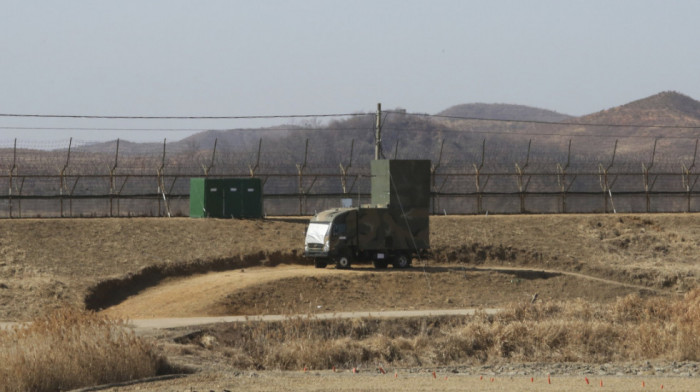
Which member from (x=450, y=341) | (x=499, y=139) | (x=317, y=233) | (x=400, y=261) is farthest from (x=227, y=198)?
(x=499, y=139)

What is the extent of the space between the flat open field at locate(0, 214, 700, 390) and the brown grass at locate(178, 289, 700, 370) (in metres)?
0.60

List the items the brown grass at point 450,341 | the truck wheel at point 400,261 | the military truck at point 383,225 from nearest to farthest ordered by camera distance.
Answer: the brown grass at point 450,341 < the military truck at point 383,225 < the truck wheel at point 400,261

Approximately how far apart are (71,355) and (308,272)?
15229mm

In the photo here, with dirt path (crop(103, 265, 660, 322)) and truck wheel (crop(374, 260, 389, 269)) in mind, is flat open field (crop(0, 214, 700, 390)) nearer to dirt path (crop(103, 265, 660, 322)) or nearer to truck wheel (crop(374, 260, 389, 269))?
dirt path (crop(103, 265, 660, 322))

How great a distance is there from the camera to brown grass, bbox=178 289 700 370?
885 inches

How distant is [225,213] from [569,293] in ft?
45.1

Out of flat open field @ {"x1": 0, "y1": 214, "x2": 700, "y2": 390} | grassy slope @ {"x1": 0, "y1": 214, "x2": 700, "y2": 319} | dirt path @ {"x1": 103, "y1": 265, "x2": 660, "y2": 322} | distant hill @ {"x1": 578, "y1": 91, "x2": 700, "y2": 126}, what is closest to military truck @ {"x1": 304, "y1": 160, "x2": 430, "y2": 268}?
dirt path @ {"x1": 103, "y1": 265, "x2": 660, "y2": 322}

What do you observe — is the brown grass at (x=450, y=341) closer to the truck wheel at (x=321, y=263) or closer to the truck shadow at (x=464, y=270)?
the truck shadow at (x=464, y=270)

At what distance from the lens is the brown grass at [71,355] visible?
57.5 feet

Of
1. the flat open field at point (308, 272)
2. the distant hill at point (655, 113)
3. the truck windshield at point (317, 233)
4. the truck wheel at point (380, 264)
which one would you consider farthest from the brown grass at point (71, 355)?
the distant hill at point (655, 113)

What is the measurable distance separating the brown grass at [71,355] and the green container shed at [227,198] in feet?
68.7

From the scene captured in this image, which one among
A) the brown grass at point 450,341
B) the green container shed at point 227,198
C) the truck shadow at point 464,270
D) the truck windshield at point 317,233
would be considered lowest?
the brown grass at point 450,341

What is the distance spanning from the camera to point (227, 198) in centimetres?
4100

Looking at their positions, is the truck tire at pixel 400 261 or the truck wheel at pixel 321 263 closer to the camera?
the truck wheel at pixel 321 263
